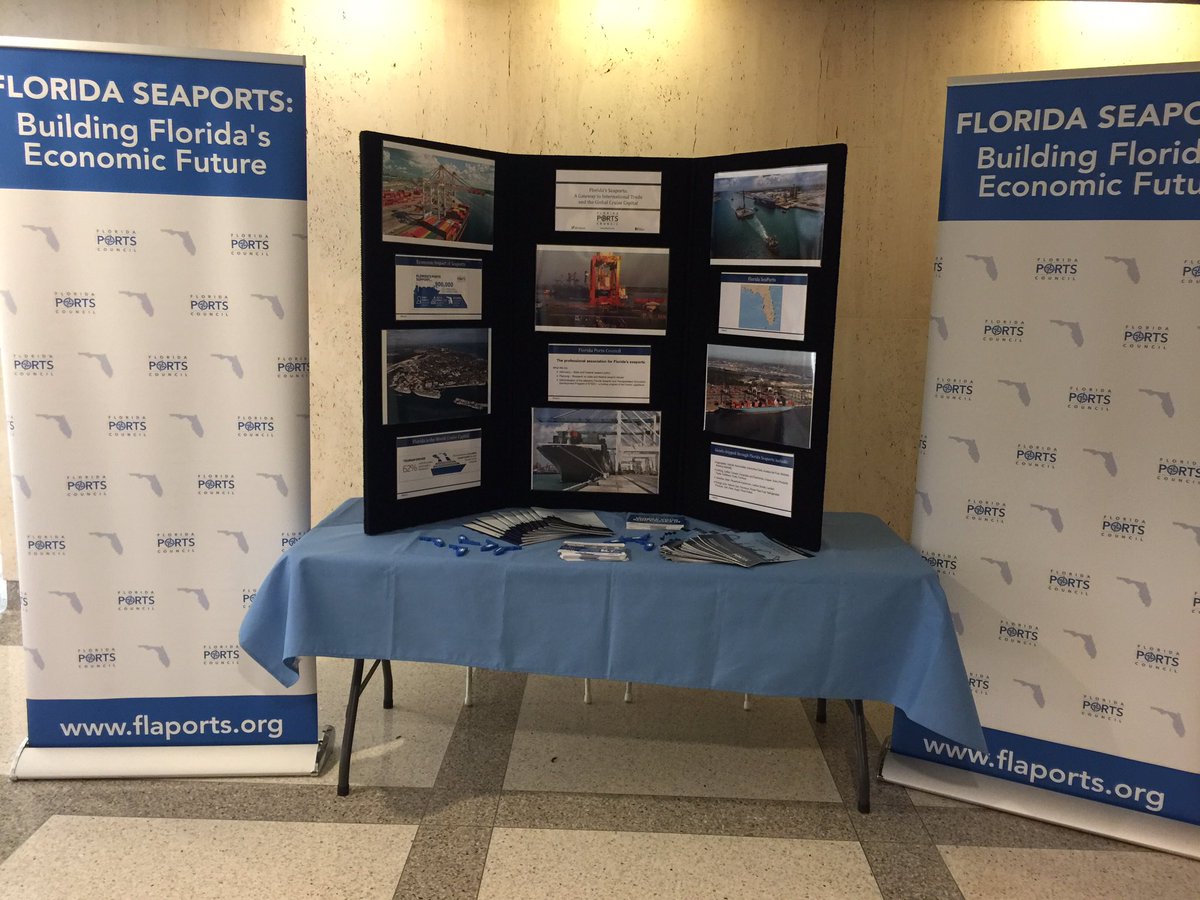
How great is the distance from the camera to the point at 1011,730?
3.03 m

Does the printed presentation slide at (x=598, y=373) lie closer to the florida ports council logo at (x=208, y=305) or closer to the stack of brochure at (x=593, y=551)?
the stack of brochure at (x=593, y=551)

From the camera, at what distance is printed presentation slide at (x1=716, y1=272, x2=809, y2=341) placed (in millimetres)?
2898

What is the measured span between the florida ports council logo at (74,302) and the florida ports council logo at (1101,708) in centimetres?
331

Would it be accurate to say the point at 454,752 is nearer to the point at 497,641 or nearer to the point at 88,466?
the point at 497,641

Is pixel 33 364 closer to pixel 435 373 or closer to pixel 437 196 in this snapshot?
pixel 435 373

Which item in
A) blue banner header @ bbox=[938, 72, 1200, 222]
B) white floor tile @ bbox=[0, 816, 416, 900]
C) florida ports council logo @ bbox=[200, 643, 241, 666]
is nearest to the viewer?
white floor tile @ bbox=[0, 816, 416, 900]

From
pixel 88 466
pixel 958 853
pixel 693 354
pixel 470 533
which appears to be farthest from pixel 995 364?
pixel 88 466

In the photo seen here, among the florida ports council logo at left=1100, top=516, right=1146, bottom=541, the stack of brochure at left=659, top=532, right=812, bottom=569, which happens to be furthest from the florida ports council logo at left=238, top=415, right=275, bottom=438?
the florida ports council logo at left=1100, top=516, right=1146, bottom=541

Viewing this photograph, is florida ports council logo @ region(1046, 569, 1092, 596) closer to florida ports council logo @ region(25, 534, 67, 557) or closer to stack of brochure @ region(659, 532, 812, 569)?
stack of brochure @ region(659, 532, 812, 569)

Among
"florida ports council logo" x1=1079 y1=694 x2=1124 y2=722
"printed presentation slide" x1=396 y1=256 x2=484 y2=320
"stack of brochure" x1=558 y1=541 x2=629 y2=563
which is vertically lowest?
"florida ports council logo" x1=1079 y1=694 x2=1124 y2=722

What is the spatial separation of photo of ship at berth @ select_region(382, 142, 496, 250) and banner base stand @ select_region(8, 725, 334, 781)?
5.71 feet

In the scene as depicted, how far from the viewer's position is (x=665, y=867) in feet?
8.75

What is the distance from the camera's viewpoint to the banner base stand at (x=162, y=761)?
304 cm

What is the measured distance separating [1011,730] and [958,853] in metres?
0.47
